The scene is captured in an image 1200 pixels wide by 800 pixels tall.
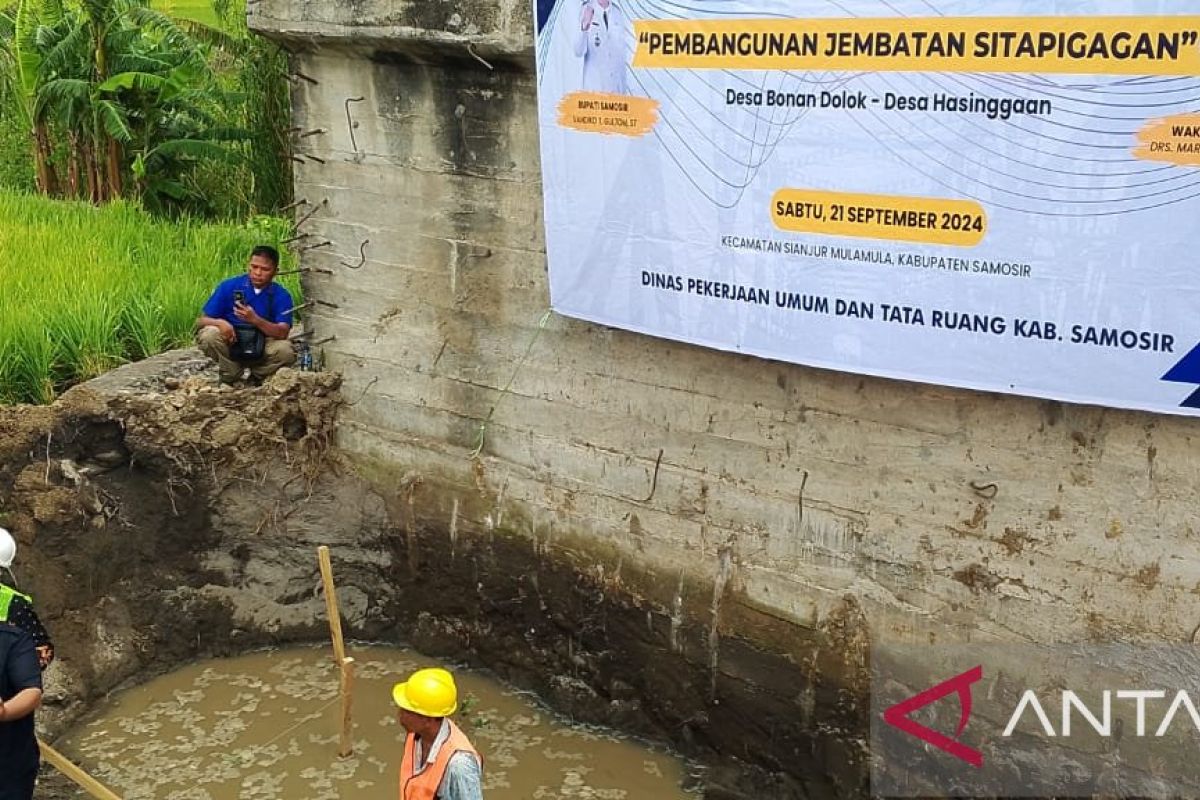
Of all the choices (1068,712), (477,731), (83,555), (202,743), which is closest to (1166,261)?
(1068,712)

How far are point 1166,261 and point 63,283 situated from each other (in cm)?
665

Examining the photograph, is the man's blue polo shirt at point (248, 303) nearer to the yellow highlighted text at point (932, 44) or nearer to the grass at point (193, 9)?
the yellow highlighted text at point (932, 44)

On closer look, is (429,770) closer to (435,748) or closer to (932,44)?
(435,748)

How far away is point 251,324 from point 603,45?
288cm

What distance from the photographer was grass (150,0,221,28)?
64.8 feet

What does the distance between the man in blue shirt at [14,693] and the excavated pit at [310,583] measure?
1.40 m

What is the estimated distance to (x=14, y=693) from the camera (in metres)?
4.06

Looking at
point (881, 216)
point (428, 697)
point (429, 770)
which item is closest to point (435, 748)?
point (429, 770)

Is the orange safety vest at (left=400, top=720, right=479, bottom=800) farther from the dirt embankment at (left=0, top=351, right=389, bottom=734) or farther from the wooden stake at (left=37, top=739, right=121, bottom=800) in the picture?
the dirt embankment at (left=0, top=351, right=389, bottom=734)

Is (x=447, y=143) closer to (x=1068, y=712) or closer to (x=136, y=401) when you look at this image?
(x=136, y=401)

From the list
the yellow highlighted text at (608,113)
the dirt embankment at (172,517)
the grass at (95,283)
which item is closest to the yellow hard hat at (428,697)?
the yellow highlighted text at (608,113)

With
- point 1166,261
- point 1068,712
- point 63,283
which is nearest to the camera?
point 1166,261

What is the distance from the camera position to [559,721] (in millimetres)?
6141

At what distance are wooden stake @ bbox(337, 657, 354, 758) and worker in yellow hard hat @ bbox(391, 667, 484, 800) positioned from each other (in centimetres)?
186
